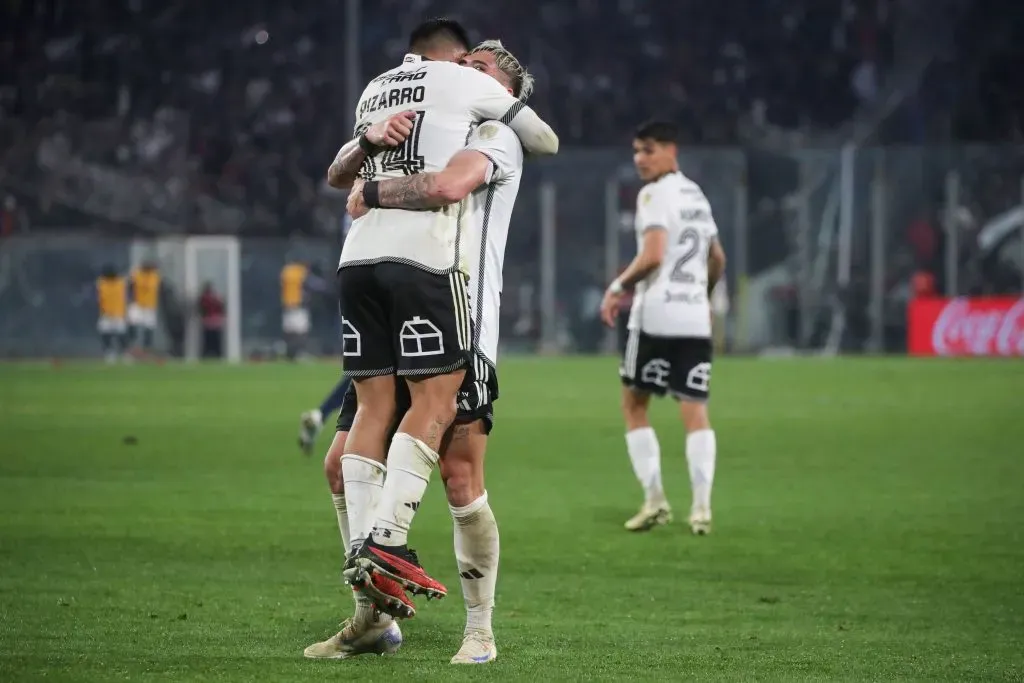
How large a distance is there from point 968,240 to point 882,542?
91.6 feet

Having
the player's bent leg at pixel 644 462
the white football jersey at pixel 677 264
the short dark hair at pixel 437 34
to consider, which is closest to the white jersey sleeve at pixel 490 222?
the short dark hair at pixel 437 34

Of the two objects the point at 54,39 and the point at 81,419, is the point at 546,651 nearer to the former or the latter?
the point at 81,419

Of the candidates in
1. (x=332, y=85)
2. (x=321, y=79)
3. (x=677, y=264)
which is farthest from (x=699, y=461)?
(x=321, y=79)

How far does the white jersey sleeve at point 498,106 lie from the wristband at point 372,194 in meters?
0.42

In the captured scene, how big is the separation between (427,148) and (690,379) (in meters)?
4.73

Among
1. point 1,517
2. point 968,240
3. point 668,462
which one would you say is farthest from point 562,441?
point 968,240

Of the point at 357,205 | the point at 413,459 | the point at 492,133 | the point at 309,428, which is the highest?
the point at 492,133

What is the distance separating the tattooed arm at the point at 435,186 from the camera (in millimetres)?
5406

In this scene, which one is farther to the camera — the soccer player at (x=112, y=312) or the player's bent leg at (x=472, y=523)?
the soccer player at (x=112, y=312)

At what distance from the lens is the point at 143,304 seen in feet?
117

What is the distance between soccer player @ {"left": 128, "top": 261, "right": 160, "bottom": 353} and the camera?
35.6m

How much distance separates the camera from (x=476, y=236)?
5.77 metres

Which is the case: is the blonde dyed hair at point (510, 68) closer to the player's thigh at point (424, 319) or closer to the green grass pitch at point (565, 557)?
the player's thigh at point (424, 319)

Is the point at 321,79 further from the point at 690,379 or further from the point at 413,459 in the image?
the point at 413,459
